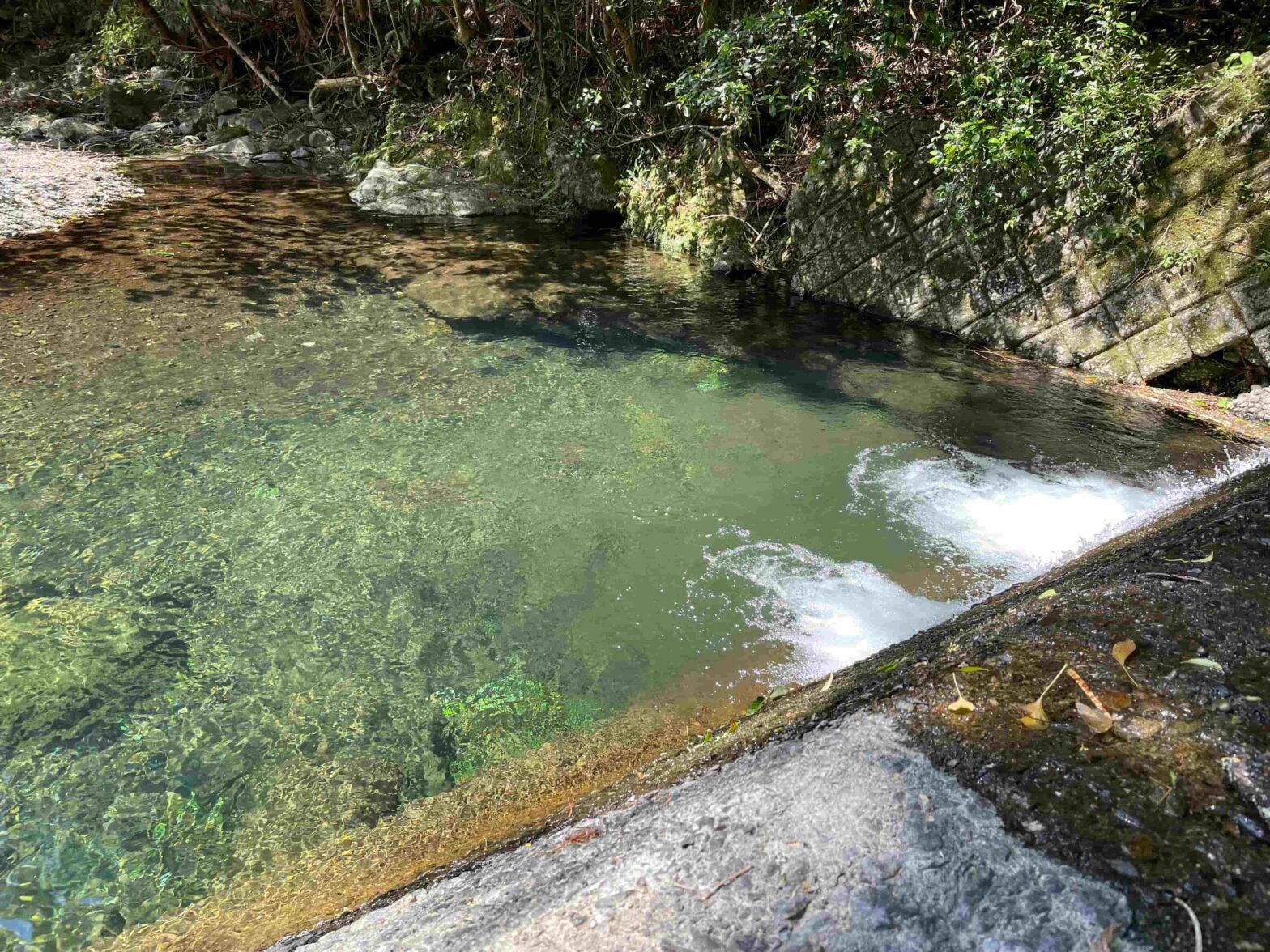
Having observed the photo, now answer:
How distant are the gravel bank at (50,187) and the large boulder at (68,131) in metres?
0.85

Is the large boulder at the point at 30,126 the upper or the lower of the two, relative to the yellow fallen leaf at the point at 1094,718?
upper

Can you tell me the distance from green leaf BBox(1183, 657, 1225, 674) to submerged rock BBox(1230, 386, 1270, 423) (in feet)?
14.0

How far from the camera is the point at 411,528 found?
3.87 meters

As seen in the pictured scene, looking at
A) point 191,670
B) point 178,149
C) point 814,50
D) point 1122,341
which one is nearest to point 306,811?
point 191,670

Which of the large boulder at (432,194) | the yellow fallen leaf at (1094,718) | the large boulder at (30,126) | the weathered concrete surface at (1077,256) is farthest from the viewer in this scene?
the large boulder at (30,126)

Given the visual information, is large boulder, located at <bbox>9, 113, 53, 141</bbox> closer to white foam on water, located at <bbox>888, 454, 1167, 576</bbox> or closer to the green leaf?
white foam on water, located at <bbox>888, 454, 1167, 576</bbox>

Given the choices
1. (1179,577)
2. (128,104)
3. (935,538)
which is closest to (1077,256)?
(935,538)

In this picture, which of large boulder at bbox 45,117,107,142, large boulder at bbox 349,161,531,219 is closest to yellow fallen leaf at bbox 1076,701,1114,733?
large boulder at bbox 349,161,531,219

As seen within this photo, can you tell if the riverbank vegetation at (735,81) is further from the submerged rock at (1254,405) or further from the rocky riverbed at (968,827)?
the rocky riverbed at (968,827)

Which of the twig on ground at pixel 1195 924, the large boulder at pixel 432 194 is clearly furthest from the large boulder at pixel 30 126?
the twig on ground at pixel 1195 924

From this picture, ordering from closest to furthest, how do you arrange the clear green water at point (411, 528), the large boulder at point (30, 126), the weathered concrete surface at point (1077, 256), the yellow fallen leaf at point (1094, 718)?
the yellow fallen leaf at point (1094, 718) < the clear green water at point (411, 528) < the weathered concrete surface at point (1077, 256) < the large boulder at point (30, 126)

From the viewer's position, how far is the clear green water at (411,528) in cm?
254

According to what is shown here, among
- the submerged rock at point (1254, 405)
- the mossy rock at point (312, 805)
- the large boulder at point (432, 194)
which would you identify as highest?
the large boulder at point (432, 194)

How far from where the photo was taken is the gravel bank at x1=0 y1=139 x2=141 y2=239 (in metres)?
8.82
